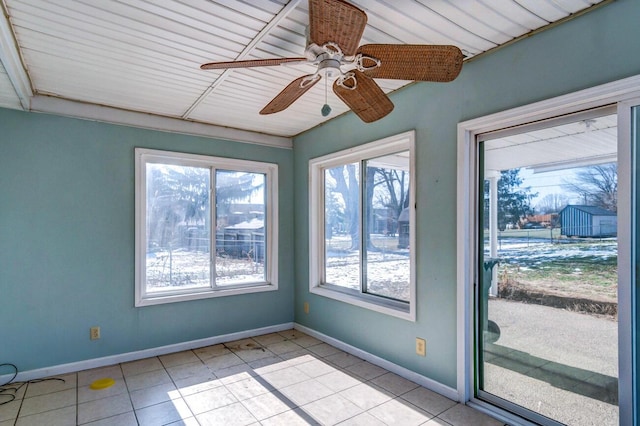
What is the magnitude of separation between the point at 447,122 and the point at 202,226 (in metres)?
2.72

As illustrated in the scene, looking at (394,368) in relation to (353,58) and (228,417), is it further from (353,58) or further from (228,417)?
(353,58)

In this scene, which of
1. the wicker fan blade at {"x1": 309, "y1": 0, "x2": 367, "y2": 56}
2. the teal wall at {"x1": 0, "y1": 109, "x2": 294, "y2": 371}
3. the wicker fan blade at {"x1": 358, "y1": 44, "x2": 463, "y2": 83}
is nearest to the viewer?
the wicker fan blade at {"x1": 309, "y1": 0, "x2": 367, "y2": 56}

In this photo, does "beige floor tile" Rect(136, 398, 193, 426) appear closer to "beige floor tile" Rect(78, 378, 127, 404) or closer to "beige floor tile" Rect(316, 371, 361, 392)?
→ "beige floor tile" Rect(78, 378, 127, 404)

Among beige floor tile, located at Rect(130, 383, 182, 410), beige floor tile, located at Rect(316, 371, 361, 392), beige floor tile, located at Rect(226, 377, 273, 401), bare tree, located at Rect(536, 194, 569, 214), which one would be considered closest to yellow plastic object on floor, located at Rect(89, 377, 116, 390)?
beige floor tile, located at Rect(130, 383, 182, 410)

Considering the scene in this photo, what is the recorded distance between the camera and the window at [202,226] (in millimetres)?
3541

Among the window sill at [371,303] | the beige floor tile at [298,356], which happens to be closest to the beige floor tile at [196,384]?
the beige floor tile at [298,356]

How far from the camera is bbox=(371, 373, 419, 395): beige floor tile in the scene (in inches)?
106

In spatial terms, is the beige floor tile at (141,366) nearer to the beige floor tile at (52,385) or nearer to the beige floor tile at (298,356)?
the beige floor tile at (52,385)

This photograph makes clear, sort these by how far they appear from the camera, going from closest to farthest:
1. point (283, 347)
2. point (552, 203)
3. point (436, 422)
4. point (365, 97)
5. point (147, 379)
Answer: point (365, 97), point (552, 203), point (436, 422), point (147, 379), point (283, 347)

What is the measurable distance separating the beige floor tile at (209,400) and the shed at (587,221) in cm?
253

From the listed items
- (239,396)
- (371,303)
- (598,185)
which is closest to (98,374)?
(239,396)

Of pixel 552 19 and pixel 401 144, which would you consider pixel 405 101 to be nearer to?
pixel 401 144

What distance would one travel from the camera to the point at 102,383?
2.85m

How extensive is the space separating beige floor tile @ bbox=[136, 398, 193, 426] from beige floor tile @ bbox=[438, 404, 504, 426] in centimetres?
174
